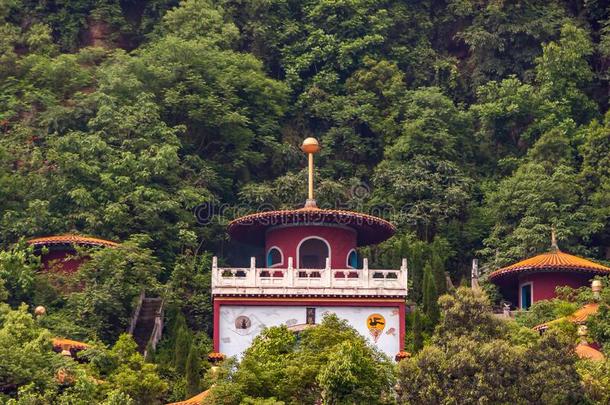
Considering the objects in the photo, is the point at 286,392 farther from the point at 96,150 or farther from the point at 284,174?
the point at 284,174

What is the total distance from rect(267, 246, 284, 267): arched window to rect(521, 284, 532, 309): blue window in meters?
9.31

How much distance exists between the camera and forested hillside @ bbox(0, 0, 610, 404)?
76.3 meters

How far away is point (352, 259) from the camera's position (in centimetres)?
7456

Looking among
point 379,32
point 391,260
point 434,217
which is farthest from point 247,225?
point 379,32

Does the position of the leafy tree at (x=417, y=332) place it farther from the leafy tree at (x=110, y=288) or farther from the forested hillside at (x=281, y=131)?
the leafy tree at (x=110, y=288)

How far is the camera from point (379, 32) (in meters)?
92.7

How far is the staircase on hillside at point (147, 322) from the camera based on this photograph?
72169 mm

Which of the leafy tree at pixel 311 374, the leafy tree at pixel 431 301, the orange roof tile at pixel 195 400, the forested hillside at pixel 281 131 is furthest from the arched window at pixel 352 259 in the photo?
the leafy tree at pixel 311 374

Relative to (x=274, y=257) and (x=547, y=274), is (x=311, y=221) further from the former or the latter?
(x=547, y=274)

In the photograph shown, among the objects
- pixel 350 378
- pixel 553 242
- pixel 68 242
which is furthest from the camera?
pixel 553 242

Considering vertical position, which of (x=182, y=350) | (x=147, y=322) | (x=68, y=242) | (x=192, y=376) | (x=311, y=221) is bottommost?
(x=192, y=376)

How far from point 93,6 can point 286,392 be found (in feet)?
125

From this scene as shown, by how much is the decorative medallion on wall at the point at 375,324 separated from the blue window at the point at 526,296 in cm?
859

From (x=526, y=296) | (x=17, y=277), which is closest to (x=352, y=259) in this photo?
(x=526, y=296)
